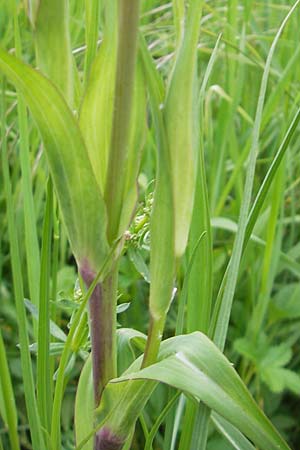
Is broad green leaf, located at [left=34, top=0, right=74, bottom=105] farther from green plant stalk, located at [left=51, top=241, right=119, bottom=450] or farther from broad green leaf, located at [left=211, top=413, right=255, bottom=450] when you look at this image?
broad green leaf, located at [left=211, top=413, right=255, bottom=450]

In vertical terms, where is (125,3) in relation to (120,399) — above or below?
above

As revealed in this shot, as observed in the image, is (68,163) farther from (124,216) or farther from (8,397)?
(8,397)

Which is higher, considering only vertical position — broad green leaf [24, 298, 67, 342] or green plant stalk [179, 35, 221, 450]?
green plant stalk [179, 35, 221, 450]

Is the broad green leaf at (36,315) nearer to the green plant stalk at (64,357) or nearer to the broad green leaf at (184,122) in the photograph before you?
the green plant stalk at (64,357)

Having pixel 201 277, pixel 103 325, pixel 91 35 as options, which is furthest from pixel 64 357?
pixel 91 35

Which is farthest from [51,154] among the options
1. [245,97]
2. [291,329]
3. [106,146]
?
[245,97]

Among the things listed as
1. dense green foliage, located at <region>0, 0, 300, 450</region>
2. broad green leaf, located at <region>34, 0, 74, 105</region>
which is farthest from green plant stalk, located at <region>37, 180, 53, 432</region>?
broad green leaf, located at <region>34, 0, 74, 105</region>

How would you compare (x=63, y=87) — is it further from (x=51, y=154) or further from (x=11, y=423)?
(x=11, y=423)
